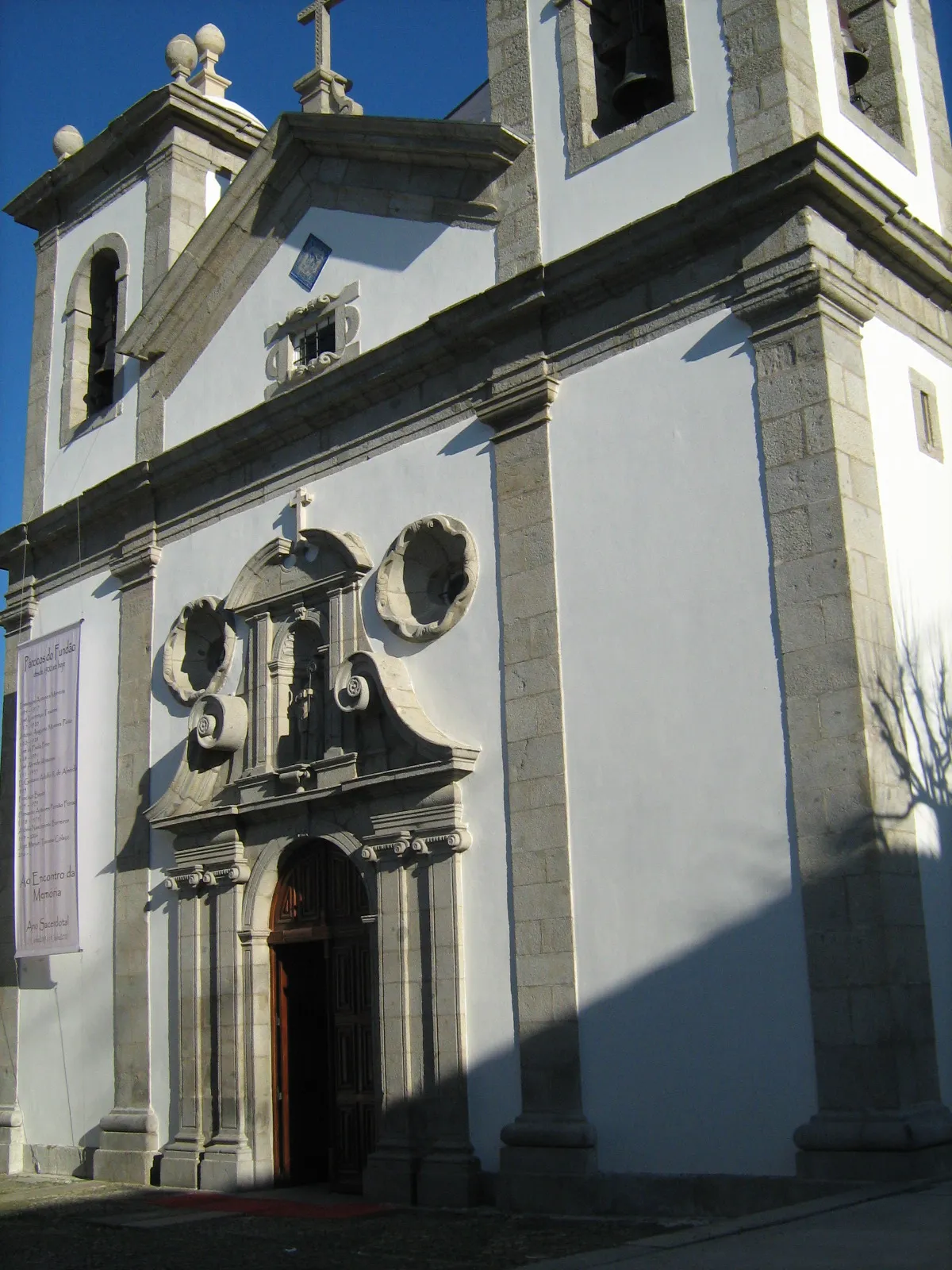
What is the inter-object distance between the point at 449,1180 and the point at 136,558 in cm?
721

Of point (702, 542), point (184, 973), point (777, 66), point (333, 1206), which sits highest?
point (777, 66)

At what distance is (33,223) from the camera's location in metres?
18.4

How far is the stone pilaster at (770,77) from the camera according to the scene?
10.6 m

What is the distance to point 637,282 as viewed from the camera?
440 inches

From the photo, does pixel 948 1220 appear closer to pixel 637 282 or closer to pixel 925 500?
pixel 925 500

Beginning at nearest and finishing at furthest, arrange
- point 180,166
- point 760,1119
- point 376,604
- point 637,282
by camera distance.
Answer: point 760,1119
point 637,282
point 376,604
point 180,166

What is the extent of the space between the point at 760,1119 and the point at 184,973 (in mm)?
5961

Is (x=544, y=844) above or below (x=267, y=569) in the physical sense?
below

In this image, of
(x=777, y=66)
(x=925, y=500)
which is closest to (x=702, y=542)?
(x=925, y=500)

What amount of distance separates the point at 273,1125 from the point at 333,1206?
4.91 feet

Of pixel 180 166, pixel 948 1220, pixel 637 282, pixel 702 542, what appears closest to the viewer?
pixel 948 1220

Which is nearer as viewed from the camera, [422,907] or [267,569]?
[422,907]

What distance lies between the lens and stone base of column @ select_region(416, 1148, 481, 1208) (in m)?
10.8

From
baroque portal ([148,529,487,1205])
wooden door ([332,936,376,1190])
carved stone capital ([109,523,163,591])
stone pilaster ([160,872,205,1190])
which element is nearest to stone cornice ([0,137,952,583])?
carved stone capital ([109,523,163,591])
